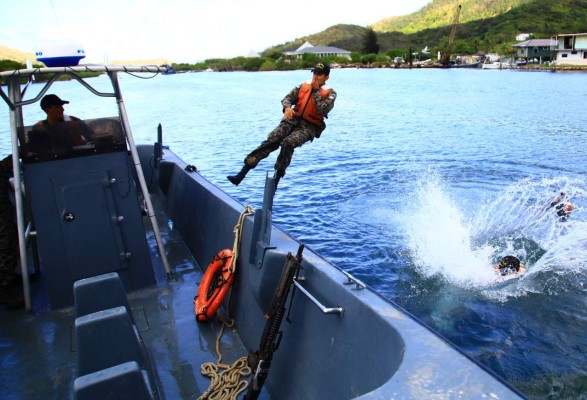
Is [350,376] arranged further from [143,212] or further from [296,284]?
[143,212]

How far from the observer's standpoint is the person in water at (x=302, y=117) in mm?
5195

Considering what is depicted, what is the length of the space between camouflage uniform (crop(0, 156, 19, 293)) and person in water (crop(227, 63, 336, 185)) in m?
2.17

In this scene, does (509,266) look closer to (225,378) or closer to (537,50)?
(225,378)

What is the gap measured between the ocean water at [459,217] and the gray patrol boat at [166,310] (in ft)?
4.27

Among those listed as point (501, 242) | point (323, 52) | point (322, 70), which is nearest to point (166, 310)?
point (322, 70)

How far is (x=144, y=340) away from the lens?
4.37 meters

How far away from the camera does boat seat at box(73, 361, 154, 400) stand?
2324 millimetres

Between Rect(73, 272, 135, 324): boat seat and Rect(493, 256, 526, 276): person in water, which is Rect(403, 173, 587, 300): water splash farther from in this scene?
Rect(73, 272, 135, 324): boat seat

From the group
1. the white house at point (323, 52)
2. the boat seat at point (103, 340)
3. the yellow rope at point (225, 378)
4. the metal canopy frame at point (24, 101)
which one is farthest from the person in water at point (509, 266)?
the white house at point (323, 52)

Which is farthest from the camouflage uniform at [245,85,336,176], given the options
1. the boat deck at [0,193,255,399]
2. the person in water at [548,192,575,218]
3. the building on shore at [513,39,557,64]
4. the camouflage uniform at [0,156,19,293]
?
the building on shore at [513,39,557,64]

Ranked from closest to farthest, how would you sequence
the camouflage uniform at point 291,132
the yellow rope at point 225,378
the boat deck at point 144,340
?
1. the yellow rope at point 225,378
2. the boat deck at point 144,340
3. the camouflage uniform at point 291,132

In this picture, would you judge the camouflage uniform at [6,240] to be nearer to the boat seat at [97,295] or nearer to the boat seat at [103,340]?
the boat seat at [97,295]

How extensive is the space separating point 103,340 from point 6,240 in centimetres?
238

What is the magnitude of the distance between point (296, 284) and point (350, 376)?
719 mm
